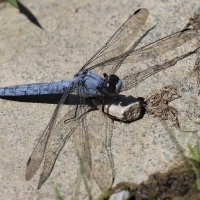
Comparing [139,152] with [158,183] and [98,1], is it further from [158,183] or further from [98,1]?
[98,1]

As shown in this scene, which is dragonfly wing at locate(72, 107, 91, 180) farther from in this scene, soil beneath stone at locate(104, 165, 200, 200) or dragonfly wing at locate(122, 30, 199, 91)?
dragonfly wing at locate(122, 30, 199, 91)

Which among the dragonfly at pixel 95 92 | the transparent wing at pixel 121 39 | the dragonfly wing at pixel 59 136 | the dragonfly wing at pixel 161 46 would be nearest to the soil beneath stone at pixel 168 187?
the dragonfly at pixel 95 92

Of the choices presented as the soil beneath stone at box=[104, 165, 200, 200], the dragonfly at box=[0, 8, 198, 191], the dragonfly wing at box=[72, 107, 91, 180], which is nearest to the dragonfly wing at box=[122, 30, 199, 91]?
the dragonfly at box=[0, 8, 198, 191]

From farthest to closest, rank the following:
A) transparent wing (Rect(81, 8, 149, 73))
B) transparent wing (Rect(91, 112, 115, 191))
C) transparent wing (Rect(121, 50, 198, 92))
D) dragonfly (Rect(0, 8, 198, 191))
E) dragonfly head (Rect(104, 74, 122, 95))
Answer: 1. transparent wing (Rect(81, 8, 149, 73))
2. transparent wing (Rect(121, 50, 198, 92))
3. dragonfly head (Rect(104, 74, 122, 95))
4. dragonfly (Rect(0, 8, 198, 191))
5. transparent wing (Rect(91, 112, 115, 191))

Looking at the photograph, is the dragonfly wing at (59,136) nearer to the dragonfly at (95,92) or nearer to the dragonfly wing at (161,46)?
the dragonfly at (95,92)

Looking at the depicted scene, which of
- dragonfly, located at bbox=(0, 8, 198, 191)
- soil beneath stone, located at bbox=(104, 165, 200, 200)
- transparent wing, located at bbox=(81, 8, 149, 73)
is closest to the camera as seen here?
soil beneath stone, located at bbox=(104, 165, 200, 200)

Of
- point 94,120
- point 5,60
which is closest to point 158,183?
point 94,120
